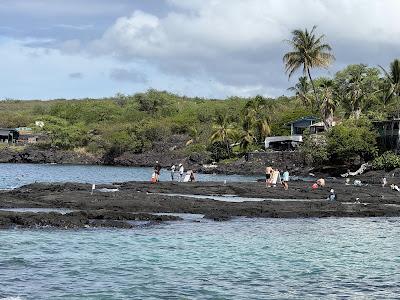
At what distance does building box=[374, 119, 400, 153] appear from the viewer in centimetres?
8400

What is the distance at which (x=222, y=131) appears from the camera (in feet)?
357

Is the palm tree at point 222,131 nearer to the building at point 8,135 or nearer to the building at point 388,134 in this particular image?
the building at point 388,134

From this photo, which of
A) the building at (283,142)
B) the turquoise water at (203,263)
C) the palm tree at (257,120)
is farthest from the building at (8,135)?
the turquoise water at (203,263)

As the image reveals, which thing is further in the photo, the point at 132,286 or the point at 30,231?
the point at 30,231

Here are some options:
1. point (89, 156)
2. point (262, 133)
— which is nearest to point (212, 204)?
point (262, 133)

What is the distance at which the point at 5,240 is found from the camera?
84.8 feet

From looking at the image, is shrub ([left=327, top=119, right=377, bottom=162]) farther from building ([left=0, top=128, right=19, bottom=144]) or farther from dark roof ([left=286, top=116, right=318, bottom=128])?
building ([left=0, top=128, right=19, bottom=144])

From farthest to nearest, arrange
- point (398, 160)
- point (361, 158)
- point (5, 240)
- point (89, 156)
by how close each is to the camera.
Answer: point (89, 156) → point (361, 158) → point (398, 160) → point (5, 240)

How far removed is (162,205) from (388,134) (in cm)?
5422

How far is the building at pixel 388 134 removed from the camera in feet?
276

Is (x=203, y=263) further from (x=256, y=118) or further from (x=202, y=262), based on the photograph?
(x=256, y=118)

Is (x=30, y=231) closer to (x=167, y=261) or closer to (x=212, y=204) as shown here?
(x=167, y=261)

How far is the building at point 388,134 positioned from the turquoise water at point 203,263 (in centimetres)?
5377

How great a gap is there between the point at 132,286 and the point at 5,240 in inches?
344
